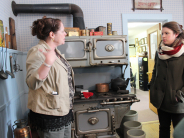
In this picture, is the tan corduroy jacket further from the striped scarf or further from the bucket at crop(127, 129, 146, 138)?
the bucket at crop(127, 129, 146, 138)

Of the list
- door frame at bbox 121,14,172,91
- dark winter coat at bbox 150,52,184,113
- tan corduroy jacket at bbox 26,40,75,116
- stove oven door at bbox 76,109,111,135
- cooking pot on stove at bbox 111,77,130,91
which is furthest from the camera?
door frame at bbox 121,14,172,91

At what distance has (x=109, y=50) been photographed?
7.51 feet

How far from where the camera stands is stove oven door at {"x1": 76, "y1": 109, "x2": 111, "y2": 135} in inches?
83.3

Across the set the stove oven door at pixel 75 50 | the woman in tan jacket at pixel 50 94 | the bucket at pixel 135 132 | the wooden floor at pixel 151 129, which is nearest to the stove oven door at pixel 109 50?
the stove oven door at pixel 75 50

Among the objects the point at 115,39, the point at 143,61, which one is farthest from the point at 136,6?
the point at 143,61

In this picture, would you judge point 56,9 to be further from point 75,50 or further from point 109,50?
point 109,50

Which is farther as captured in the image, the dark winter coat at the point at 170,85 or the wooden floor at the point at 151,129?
the wooden floor at the point at 151,129

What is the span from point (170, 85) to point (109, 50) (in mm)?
995

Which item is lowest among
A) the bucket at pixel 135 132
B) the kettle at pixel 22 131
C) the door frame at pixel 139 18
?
the bucket at pixel 135 132

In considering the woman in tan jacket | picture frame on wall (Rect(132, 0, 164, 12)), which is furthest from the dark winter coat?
picture frame on wall (Rect(132, 0, 164, 12))

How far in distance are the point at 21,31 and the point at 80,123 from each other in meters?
1.62

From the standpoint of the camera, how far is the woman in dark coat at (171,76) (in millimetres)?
1503

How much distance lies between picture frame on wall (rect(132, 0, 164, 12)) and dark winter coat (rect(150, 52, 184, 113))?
1398mm

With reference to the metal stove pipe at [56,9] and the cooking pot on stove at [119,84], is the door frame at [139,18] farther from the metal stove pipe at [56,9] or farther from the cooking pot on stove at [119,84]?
the metal stove pipe at [56,9]
